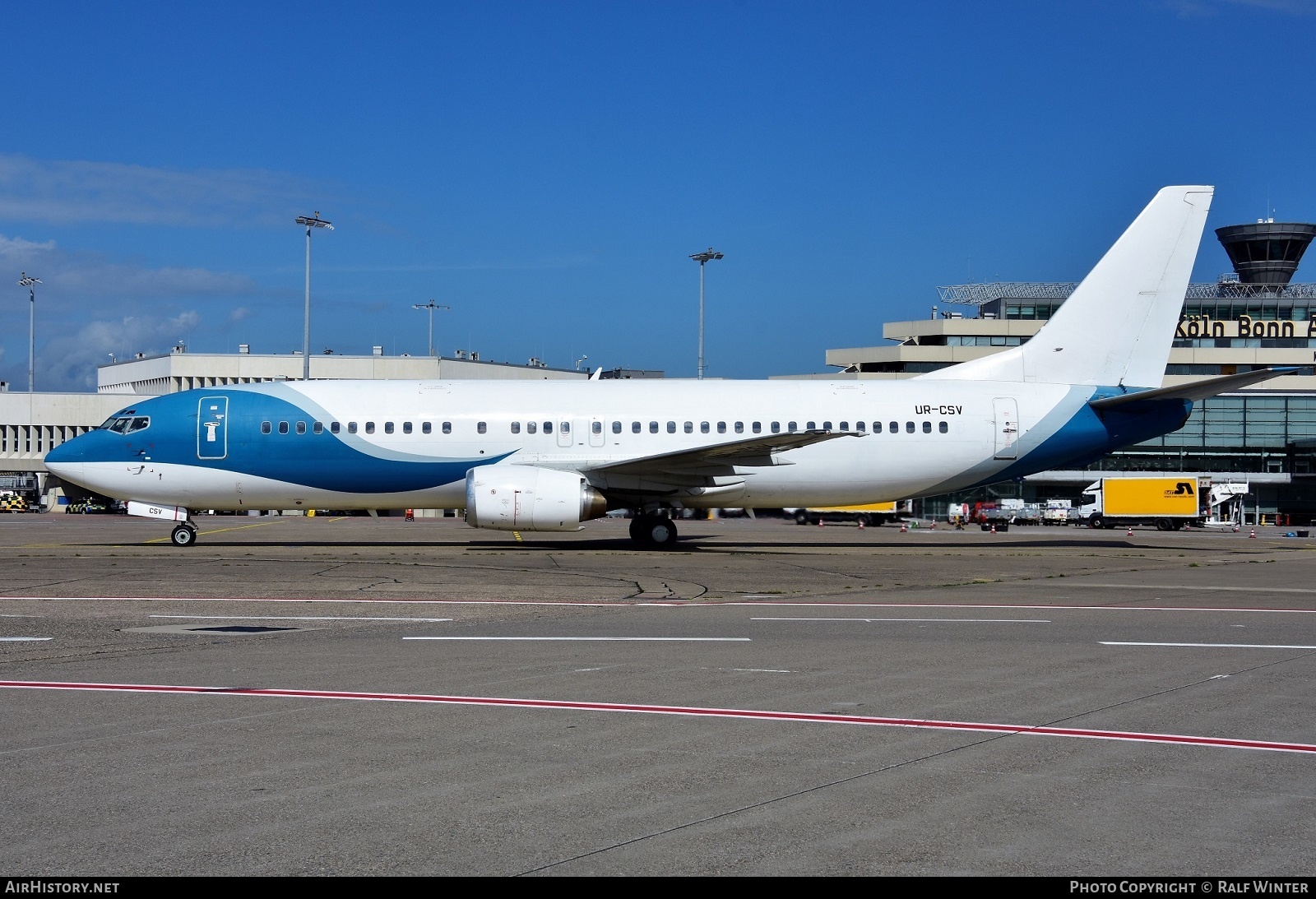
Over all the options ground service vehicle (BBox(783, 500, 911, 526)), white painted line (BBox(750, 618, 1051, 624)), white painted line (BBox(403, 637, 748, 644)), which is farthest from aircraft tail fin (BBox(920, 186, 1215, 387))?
ground service vehicle (BBox(783, 500, 911, 526))

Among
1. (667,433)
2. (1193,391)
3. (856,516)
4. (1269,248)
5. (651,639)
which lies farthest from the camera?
(1269,248)

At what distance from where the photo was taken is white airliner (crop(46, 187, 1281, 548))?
93.8 ft

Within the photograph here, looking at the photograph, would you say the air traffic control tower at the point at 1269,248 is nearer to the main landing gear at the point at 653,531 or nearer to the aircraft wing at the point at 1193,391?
the aircraft wing at the point at 1193,391

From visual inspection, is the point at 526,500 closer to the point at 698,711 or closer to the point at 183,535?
the point at 183,535

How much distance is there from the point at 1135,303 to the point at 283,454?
21.5 metres

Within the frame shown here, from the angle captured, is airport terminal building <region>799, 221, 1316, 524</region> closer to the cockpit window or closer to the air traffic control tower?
the air traffic control tower

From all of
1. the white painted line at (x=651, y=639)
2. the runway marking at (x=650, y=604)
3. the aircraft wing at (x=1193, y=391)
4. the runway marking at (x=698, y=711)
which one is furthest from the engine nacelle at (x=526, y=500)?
the runway marking at (x=698, y=711)

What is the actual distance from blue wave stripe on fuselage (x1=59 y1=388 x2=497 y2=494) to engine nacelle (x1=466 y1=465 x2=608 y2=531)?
2164 mm

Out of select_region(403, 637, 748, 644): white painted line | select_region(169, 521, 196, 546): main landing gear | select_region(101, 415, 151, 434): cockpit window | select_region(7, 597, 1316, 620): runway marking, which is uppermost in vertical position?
select_region(101, 415, 151, 434): cockpit window

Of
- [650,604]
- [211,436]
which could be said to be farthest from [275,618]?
[211,436]

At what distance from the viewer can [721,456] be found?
28078 millimetres

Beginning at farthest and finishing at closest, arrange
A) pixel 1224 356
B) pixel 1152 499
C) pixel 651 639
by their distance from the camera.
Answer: pixel 1224 356
pixel 1152 499
pixel 651 639

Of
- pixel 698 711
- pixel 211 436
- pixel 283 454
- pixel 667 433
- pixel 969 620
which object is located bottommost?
pixel 698 711
